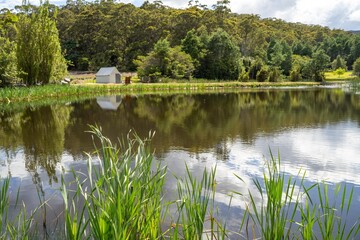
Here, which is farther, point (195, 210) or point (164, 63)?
point (164, 63)

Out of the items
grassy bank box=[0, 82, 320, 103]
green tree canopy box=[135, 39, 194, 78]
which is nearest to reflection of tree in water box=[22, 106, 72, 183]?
grassy bank box=[0, 82, 320, 103]

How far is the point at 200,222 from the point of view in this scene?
2.75 meters

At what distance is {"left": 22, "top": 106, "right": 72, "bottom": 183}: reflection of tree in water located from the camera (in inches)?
310

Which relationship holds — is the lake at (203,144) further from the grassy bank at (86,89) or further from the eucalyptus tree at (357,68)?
the eucalyptus tree at (357,68)

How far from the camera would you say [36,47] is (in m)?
27.9

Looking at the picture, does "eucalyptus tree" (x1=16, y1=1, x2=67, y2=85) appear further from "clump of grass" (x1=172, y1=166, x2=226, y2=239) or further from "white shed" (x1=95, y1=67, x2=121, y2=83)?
"clump of grass" (x1=172, y1=166, x2=226, y2=239)

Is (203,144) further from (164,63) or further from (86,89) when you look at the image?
(164,63)

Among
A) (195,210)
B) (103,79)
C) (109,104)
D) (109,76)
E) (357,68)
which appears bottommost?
(109,104)

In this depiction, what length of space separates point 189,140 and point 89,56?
57.1 meters

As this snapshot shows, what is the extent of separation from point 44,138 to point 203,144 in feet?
15.6

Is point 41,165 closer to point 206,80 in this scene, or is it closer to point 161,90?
point 161,90

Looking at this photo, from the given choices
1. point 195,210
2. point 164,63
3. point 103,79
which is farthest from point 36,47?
point 195,210

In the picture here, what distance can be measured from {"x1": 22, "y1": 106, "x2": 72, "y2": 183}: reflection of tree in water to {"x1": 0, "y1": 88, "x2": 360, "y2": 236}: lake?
18mm

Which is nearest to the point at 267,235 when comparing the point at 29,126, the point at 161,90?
the point at 29,126
